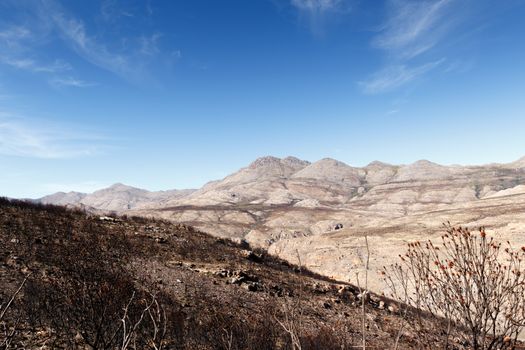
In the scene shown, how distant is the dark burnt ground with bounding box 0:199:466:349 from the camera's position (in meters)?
8.52

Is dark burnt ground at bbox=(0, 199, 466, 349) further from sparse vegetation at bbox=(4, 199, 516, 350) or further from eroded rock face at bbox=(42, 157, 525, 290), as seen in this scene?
eroded rock face at bbox=(42, 157, 525, 290)

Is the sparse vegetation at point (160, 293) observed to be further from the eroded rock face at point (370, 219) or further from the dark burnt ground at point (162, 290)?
the eroded rock face at point (370, 219)

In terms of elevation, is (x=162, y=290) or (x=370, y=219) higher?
(x=162, y=290)

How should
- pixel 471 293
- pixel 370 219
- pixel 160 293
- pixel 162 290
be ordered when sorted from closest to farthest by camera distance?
1. pixel 471 293
2. pixel 160 293
3. pixel 162 290
4. pixel 370 219

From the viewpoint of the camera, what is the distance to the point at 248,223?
121 meters

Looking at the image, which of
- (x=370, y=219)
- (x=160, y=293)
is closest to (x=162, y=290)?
(x=160, y=293)

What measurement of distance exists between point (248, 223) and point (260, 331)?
368 feet

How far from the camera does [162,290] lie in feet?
46.7

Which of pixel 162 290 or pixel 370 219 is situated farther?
pixel 370 219

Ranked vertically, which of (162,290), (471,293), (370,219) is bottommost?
(370,219)

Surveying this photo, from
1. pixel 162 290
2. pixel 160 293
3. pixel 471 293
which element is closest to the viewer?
pixel 471 293

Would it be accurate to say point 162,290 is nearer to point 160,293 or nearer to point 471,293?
point 160,293

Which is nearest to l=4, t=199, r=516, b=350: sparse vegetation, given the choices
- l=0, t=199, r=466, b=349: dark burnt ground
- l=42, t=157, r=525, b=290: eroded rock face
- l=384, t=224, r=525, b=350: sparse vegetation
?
l=0, t=199, r=466, b=349: dark burnt ground

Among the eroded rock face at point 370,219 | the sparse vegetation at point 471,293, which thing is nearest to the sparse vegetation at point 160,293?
the sparse vegetation at point 471,293
